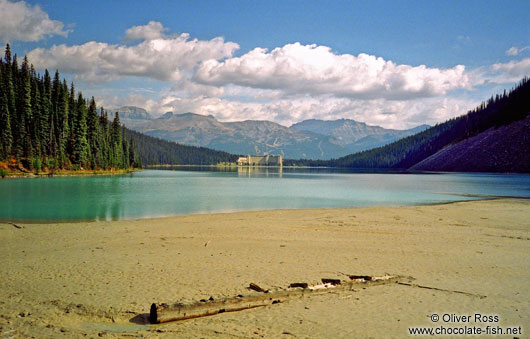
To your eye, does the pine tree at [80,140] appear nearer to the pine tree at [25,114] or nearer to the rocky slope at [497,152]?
the pine tree at [25,114]

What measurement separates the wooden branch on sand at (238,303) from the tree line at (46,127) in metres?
98.0

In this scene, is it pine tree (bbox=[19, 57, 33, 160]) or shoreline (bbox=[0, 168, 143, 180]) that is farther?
pine tree (bbox=[19, 57, 33, 160])

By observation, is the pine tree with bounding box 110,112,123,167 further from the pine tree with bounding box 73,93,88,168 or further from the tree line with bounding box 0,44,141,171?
the pine tree with bounding box 73,93,88,168

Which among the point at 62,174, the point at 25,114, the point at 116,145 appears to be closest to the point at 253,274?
the point at 62,174

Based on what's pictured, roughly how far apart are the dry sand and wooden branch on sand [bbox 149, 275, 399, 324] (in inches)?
8.9

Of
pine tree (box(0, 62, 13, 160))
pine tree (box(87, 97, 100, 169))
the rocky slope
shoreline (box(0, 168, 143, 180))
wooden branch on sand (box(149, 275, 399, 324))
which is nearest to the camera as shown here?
wooden branch on sand (box(149, 275, 399, 324))

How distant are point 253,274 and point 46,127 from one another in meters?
108

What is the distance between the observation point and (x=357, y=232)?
22797 mm

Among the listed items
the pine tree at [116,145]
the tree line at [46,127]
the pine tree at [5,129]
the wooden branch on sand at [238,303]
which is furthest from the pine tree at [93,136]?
the wooden branch on sand at [238,303]

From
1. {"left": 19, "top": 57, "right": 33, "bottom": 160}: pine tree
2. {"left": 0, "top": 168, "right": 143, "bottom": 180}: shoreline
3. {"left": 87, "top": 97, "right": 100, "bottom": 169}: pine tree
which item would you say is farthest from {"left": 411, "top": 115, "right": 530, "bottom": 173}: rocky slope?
{"left": 19, "top": 57, "right": 33, "bottom": 160}: pine tree

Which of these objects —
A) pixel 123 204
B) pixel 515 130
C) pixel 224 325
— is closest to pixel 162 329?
pixel 224 325

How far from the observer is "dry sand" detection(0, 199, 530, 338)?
8641 mm

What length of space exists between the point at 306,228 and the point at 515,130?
179940 mm

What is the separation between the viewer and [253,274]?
42.0ft
